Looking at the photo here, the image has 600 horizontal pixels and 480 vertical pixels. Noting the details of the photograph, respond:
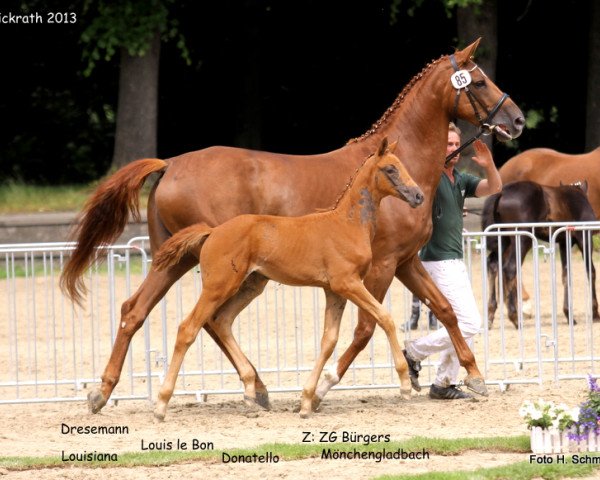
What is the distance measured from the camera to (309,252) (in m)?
8.11

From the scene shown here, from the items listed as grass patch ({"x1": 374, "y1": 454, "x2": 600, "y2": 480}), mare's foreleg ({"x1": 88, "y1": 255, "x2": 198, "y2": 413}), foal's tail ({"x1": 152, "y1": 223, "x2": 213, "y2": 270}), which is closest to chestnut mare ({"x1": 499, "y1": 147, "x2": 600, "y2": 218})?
mare's foreleg ({"x1": 88, "y1": 255, "x2": 198, "y2": 413})

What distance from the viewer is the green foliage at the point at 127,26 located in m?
18.9

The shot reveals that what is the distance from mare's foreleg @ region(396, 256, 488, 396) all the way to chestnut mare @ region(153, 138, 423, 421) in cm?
65

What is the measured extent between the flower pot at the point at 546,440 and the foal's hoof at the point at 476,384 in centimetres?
192

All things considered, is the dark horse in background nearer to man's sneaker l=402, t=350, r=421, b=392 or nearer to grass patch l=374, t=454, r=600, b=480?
man's sneaker l=402, t=350, r=421, b=392

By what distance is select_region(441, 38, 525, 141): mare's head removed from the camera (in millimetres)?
8672

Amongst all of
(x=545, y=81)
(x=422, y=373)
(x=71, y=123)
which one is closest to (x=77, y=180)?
(x=71, y=123)

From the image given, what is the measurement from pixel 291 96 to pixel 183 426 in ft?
53.5

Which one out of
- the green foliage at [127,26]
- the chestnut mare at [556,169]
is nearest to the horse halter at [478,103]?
the chestnut mare at [556,169]

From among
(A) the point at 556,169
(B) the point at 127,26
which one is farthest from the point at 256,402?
(B) the point at 127,26

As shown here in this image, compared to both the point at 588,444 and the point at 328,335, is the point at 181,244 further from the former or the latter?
the point at 588,444

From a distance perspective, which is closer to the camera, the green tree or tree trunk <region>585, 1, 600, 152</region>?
the green tree

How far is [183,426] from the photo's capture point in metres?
8.14

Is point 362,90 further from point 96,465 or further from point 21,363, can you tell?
point 96,465
